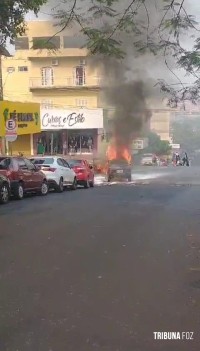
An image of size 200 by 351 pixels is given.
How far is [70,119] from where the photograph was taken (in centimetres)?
3591

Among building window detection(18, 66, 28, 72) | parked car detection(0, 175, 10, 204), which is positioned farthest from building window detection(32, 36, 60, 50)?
building window detection(18, 66, 28, 72)

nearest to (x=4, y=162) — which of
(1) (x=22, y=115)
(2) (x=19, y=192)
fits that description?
(2) (x=19, y=192)

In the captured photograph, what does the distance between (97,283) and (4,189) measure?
8721 millimetres

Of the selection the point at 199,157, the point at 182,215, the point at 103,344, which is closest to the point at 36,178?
the point at 182,215

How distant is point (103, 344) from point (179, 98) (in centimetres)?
624

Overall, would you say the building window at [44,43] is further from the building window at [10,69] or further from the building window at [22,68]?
the building window at [10,69]

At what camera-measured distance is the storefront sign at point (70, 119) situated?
116 feet

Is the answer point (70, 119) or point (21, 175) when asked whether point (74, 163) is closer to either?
point (21, 175)

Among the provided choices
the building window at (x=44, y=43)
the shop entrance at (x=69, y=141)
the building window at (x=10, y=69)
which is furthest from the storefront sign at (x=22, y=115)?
the building window at (x=44, y=43)

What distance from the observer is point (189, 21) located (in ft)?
23.6

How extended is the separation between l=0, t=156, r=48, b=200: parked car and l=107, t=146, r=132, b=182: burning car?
486 inches

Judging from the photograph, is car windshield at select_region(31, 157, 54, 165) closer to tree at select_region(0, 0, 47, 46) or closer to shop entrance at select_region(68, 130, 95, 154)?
tree at select_region(0, 0, 47, 46)

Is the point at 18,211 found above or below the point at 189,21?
below

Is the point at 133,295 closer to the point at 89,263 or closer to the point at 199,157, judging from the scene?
the point at 89,263
